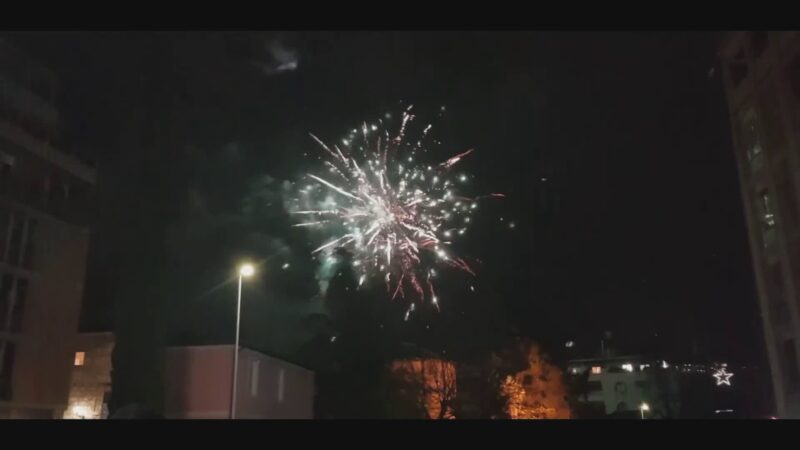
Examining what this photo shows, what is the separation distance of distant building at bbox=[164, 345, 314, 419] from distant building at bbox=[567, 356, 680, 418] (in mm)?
3295

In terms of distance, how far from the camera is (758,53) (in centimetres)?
887

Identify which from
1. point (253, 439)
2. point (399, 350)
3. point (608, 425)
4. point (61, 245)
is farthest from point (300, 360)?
point (608, 425)

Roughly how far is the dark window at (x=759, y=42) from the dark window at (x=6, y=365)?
33.1 ft

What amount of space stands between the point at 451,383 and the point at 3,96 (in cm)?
643

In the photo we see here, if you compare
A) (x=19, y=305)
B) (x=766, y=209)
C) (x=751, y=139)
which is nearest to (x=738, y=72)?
(x=751, y=139)

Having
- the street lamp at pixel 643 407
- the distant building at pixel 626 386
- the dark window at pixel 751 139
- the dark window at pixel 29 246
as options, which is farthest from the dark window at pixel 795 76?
the dark window at pixel 29 246

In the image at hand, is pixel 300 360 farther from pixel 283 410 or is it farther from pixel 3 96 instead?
pixel 3 96

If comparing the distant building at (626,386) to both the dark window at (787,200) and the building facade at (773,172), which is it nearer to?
the building facade at (773,172)

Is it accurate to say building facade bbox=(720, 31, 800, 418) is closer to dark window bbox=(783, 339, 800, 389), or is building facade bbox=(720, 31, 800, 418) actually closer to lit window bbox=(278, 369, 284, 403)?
dark window bbox=(783, 339, 800, 389)

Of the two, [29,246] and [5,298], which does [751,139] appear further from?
[5,298]

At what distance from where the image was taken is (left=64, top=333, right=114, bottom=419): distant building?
677 cm

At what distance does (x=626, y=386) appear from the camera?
25.5 feet

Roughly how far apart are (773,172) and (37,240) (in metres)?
9.25

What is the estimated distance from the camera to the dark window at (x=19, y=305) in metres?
7.25
